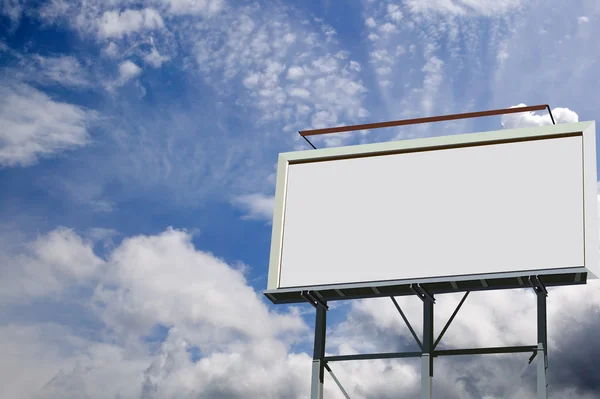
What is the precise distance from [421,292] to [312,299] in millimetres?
2624

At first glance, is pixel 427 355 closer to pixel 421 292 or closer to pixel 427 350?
pixel 427 350

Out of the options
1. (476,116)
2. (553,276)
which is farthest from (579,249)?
(476,116)

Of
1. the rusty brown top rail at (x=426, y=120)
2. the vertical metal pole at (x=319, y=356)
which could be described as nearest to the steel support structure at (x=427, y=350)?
the vertical metal pole at (x=319, y=356)

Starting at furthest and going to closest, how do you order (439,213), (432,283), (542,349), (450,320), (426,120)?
(426,120), (439,213), (432,283), (450,320), (542,349)

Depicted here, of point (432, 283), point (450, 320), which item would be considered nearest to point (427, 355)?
point (450, 320)

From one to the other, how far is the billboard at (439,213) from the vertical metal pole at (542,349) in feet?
1.79

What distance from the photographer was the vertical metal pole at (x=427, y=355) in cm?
2330

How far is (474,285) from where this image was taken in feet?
77.6

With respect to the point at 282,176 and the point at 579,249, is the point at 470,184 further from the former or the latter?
the point at 282,176

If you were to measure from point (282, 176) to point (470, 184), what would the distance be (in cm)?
475

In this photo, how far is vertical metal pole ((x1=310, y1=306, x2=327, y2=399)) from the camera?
24.4 m

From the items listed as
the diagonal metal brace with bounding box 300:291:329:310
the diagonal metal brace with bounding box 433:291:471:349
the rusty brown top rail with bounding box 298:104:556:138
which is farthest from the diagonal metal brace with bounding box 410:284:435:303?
the rusty brown top rail with bounding box 298:104:556:138

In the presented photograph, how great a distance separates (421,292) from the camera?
24.1m

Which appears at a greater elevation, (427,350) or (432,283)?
(432,283)
